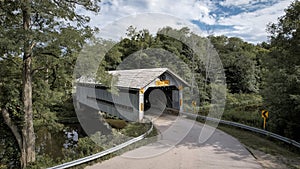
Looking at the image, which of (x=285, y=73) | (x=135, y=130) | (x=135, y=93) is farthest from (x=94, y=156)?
(x=285, y=73)

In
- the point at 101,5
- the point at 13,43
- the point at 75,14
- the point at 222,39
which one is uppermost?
the point at 222,39

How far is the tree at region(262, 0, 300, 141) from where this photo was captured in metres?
7.76

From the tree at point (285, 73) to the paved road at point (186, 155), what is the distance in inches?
85.2

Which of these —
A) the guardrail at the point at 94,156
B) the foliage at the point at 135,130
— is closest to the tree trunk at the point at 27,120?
the guardrail at the point at 94,156

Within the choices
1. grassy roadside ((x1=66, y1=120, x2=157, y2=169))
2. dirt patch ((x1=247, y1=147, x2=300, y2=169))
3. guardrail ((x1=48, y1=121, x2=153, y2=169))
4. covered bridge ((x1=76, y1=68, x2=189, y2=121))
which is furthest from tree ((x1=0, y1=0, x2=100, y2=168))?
dirt patch ((x1=247, y1=147, x2=300, y2=169))

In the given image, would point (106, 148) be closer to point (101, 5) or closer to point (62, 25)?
point (62, 25)

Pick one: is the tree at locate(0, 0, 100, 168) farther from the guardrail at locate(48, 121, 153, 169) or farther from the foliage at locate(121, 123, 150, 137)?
the foliage at locate(121, 123, 150, 137)

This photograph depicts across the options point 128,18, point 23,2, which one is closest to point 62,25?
point 23,2

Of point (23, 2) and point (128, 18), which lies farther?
point (128, 18)

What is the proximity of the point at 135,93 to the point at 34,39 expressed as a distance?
672 centimetres

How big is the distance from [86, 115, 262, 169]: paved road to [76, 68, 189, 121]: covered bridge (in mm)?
3114

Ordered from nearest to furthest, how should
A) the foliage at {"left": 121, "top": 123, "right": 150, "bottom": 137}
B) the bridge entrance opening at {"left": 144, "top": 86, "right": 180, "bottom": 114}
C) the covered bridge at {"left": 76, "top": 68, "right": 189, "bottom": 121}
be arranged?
the foliage at {"left": 121, "top": 123, "right": 150, "bottom": 137}, the covered bridge at {"left": 76, "top": 68, "right": 189, "bottom": 121}, the bridge entrance opening at {"left": 144, "top": 86, "right": 180, "bottom": 114}

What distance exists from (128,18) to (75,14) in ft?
10.9

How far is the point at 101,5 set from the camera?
838 cm
